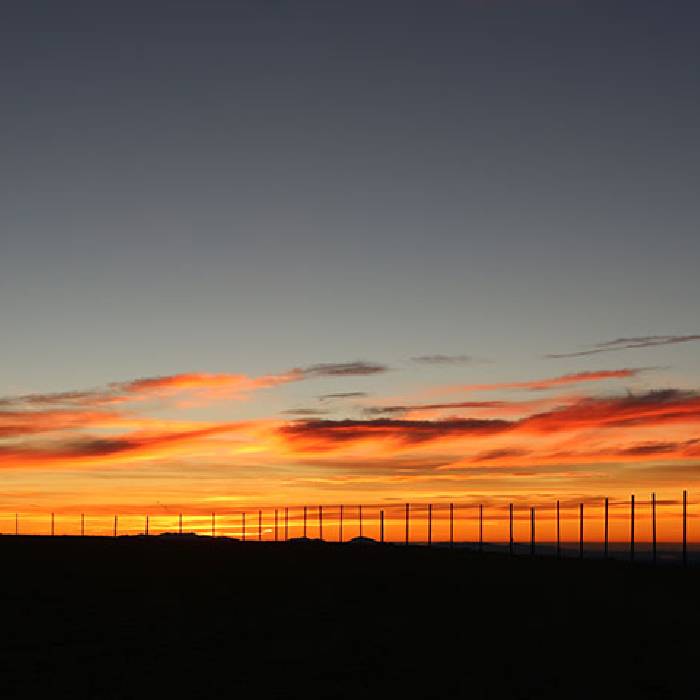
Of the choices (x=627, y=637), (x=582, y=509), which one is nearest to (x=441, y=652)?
(x=627, y=637)

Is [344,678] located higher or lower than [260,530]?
lower

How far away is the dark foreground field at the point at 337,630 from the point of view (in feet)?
68.5

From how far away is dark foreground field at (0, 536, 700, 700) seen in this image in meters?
20.9

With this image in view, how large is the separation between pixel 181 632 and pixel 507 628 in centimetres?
815

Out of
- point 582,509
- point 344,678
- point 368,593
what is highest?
point 582,509

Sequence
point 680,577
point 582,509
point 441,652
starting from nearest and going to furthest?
1. point 441,652
2. point 680,577
3. point 582,509

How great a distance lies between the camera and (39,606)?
97.8ft

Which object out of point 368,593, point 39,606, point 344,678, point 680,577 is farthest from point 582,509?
point 344,678

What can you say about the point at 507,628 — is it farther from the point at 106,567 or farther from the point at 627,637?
the point at 106,567

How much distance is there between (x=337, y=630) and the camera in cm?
2678

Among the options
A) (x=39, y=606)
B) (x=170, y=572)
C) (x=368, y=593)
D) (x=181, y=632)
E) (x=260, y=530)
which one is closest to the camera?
(x=181, y=632)

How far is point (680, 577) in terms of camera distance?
4303cm

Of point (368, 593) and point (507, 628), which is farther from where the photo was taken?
point (368, 593)

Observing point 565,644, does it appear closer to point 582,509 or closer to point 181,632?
point 181,632
